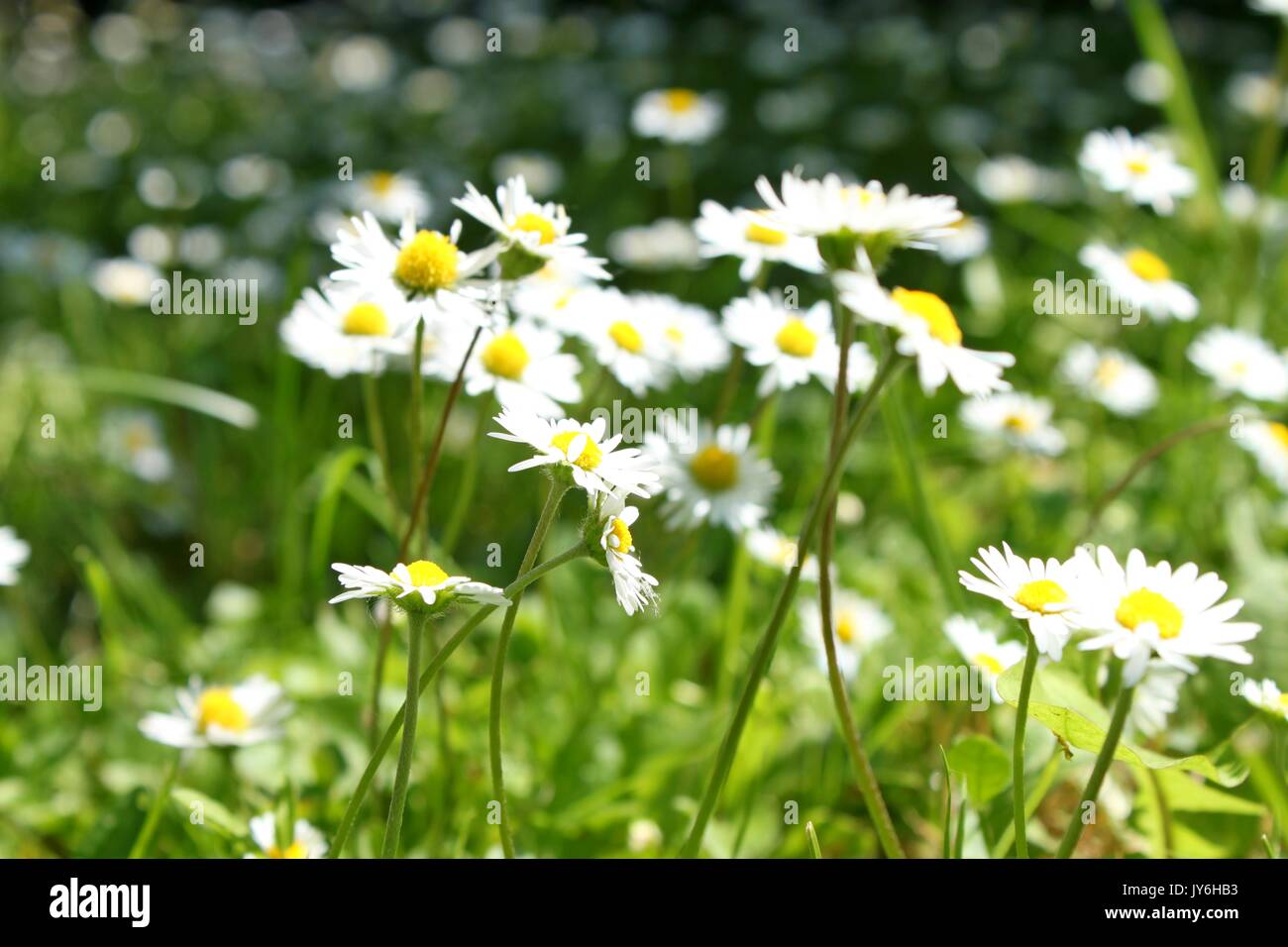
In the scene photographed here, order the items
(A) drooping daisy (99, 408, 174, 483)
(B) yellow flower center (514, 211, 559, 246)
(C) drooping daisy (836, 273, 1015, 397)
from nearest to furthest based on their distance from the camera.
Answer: (C) drooping daisy (836, 273, 1015, 397) < (B) yellow flower center (514, 211, 559, 246) < (A) drooping daisy (99, 408, 174, 483)

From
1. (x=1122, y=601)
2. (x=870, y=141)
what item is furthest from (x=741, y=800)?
(x=870, y=141)

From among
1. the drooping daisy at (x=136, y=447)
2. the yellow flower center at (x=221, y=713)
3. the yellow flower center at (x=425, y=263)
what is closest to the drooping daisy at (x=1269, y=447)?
the yellow flower center at (x=425, y=263)

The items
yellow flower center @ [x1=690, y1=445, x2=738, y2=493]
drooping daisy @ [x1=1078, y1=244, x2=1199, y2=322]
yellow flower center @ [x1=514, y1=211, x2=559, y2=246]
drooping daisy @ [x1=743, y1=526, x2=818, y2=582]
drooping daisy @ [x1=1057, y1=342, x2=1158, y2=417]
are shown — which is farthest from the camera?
drooping daisy @ [x1=1057, y1=342, x2=1158, y2=417]

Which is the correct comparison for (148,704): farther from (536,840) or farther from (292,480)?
(536,840)

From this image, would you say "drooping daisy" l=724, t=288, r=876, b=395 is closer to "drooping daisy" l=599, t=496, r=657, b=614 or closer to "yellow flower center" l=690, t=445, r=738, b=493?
"yellow flower center" l=690, t=445, r=738, b=493

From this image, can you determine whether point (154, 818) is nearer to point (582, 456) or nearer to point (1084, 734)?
point (582, 456)

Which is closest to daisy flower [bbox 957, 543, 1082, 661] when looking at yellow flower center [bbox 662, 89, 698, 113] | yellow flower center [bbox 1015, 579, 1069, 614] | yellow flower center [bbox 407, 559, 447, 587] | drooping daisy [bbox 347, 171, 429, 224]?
yellow flower center [bbox 1015, 579, 1069, 614]

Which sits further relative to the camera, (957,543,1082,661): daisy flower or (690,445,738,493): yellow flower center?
(690,445,738,493): yellow flower center
